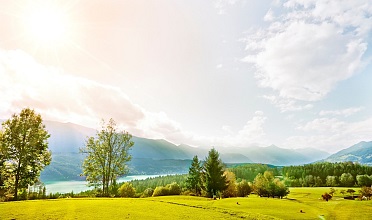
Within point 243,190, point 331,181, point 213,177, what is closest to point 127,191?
point 213,177

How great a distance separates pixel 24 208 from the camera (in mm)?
27578

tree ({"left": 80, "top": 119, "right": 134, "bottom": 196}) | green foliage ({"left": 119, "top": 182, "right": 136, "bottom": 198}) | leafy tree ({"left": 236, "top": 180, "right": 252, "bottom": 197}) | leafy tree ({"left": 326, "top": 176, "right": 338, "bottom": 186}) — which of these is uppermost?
tree ({"left": 80, "top": 119, "right": 134, "bottom": 196})

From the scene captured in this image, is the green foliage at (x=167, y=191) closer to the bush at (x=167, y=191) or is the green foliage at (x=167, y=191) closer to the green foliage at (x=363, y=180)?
the bush at (x=167, y=191)

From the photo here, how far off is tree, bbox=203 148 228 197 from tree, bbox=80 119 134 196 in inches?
940

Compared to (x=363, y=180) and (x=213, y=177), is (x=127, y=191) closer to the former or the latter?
(x=213, y=177)

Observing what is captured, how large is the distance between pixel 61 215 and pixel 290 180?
637 feet

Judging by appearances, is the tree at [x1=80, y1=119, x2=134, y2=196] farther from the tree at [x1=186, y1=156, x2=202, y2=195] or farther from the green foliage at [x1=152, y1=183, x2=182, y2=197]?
the tree at [x1=186, y1=156, x2=202, y2=195]

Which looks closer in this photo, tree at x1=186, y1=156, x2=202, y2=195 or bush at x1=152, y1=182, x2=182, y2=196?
bush at x1=152, y1=182, x2=182, y2=196

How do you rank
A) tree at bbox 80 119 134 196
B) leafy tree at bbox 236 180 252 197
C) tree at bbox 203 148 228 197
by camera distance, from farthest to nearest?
leafy tree at bbox 236 180 252 197 → tree at bbox 203 148 228 197 → tree at bbox 80 119 134 196

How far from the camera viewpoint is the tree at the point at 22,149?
159ft

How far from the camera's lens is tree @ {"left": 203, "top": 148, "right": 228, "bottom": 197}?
239ft

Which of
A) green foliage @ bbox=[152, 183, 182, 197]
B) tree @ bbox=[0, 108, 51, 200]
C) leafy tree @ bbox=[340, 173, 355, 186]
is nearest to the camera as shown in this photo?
tree @ bbox=[0, 108, 51, 200]

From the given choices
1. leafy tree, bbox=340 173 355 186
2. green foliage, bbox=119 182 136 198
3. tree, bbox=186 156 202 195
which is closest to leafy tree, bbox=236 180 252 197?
tree, bbox=186 156 202 195

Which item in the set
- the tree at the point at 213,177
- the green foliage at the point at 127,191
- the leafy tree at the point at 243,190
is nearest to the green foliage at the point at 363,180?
the leafy tree at the point at 243,190
